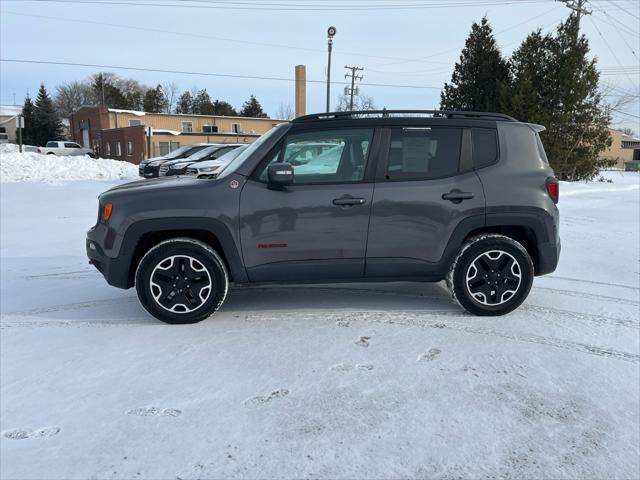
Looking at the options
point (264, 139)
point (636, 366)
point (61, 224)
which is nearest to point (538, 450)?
point (636, 366)

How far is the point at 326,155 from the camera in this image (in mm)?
4363

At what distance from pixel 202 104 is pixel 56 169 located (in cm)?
6441

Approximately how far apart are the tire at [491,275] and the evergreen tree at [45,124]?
76.0 m

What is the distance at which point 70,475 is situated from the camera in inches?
89.6

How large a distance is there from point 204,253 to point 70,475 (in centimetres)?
210

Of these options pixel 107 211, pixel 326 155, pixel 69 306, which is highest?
pixel 326 155

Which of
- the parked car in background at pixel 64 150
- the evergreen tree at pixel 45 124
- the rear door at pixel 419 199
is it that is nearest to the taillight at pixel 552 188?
the rear door at pixel 419 199

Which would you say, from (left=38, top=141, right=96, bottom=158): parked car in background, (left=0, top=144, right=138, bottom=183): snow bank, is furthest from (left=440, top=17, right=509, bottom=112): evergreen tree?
(left=38, top=141, right=96, bottom=158): parked car in background

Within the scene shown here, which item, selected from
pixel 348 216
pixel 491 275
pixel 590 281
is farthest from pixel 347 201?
pixel 590 281

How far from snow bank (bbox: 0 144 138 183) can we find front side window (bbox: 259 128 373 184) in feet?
56.4

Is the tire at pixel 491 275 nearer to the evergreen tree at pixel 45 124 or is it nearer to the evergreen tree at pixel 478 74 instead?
the evergreen tree at pixel 478 74

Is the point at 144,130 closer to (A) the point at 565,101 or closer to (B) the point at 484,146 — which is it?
(A) the point at 565,101

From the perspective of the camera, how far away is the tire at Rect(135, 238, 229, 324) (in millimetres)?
4125

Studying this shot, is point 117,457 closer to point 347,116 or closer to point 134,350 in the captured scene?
→ point 134,350
